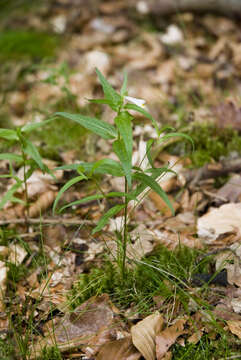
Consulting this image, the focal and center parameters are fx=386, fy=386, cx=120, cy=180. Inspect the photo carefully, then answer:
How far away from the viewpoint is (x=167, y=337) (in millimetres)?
1704

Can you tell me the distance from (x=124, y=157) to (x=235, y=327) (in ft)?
2.92

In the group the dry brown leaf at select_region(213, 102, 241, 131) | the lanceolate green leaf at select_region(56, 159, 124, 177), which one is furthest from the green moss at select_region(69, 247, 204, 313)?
the dry brown leaf at select_region(213, 102, 241, 131)

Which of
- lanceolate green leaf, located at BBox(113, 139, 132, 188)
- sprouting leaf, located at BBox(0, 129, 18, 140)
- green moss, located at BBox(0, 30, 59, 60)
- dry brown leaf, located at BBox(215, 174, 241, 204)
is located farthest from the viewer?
green moss, located at BBox(0, 30, 59, 60)

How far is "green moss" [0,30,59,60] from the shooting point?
15.5 feet

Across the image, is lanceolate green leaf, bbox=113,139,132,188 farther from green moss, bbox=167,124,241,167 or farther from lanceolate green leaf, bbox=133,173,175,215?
green moss, bbox=167,124,241,167

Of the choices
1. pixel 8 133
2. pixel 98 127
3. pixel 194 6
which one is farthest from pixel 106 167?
pixel 194 6

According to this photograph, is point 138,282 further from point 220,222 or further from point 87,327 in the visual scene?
point 220,222

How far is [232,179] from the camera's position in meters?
2.56

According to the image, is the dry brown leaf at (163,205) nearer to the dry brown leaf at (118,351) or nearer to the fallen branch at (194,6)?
the dry brown leaf at (118,351)

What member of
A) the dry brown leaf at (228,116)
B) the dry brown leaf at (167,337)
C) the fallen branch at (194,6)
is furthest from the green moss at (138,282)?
the fallen branch at (194,6)

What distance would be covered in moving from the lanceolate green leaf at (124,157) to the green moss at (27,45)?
3.49 meters

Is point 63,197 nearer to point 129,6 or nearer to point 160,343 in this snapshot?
point 160,343

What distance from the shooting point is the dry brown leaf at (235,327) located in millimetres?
1664

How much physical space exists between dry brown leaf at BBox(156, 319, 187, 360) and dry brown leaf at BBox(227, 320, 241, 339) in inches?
8.1
